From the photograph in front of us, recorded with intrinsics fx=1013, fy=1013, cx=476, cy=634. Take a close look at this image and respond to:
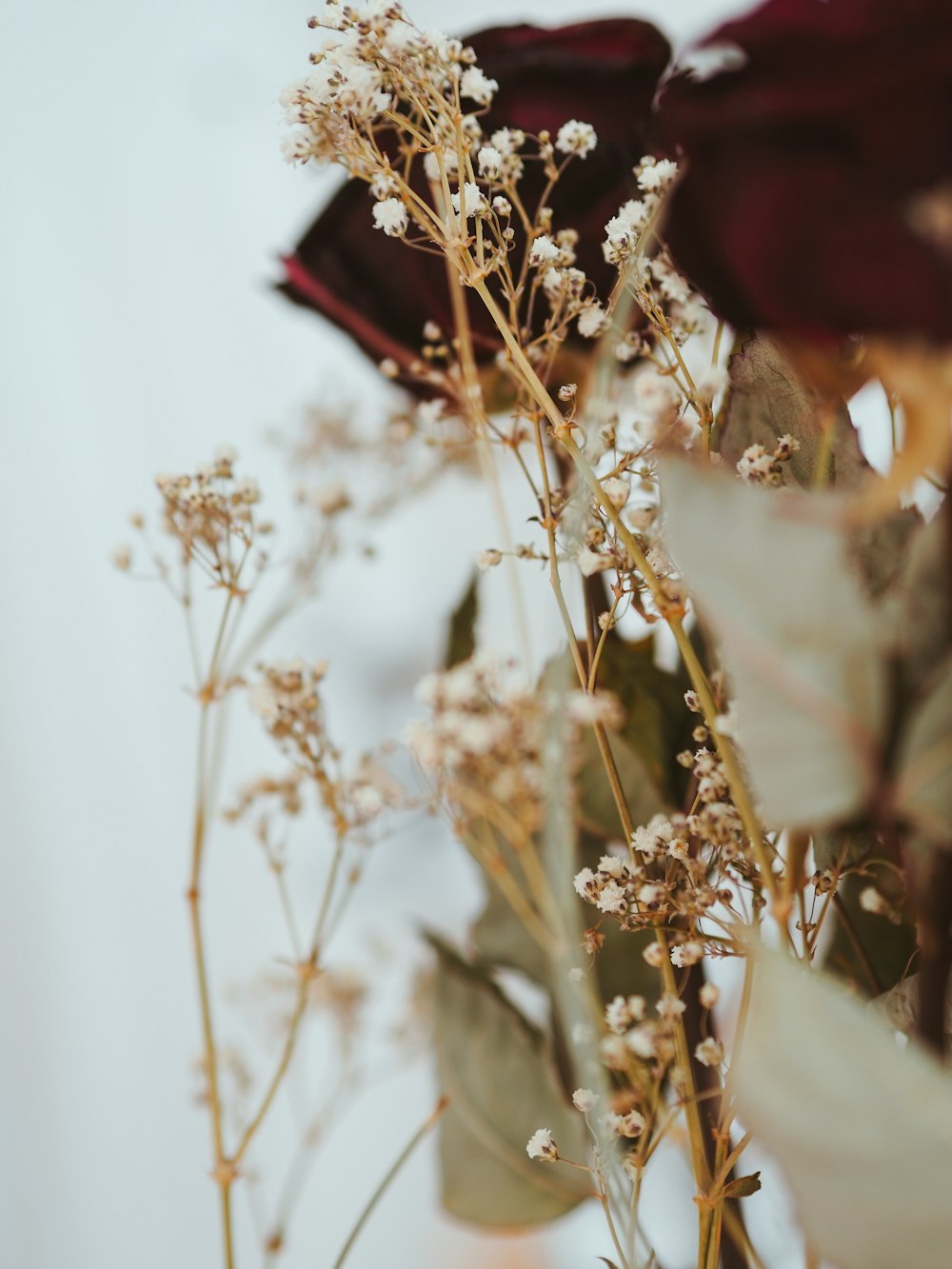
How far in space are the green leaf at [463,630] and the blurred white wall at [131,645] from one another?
0.79 ft

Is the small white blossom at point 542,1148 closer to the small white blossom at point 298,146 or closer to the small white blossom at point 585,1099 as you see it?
the small white blossom at point 585,1099

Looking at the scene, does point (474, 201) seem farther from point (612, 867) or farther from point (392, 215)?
point (612, 867)

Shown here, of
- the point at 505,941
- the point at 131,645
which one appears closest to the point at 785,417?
the point at 505,941

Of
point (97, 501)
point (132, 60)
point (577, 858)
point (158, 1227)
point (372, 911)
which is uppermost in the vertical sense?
point (132, 60)

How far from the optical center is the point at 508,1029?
36 centimetres

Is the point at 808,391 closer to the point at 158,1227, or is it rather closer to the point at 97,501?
the point at 97,501

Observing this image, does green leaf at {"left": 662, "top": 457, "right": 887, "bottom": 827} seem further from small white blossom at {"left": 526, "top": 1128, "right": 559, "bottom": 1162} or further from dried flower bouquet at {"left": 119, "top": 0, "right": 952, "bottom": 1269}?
small white blossom at {"left": 526, "top": 1128, "right": 559, "bottom": 1162}

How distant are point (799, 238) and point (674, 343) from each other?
85 mm

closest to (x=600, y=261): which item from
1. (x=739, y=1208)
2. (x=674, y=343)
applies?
(x=674, y=343)

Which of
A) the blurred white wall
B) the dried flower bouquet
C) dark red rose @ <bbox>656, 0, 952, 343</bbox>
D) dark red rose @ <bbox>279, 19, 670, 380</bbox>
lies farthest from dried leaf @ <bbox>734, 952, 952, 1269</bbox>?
the blurred white wall

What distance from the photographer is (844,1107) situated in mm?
152

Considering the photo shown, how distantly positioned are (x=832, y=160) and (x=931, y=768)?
0.10 metres

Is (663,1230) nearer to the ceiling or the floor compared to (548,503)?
nearer to the floor

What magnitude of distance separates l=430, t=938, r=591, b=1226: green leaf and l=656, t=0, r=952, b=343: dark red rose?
270mm
